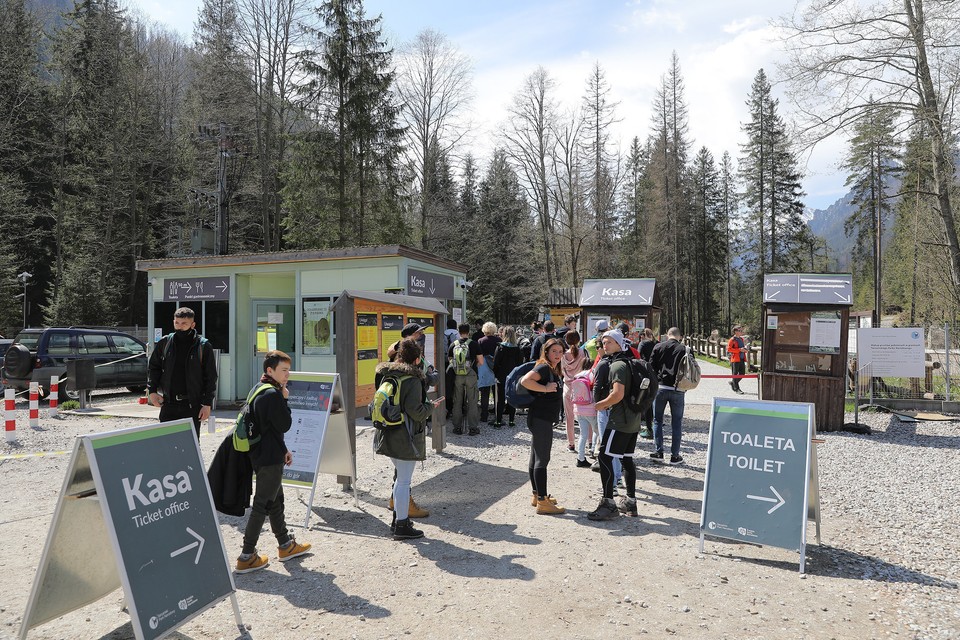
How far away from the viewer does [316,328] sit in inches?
475

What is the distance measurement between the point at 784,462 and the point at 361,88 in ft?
77.8

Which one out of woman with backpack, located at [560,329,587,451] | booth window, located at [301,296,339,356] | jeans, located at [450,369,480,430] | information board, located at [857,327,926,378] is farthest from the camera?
booth window, located at [301,296,339,356]

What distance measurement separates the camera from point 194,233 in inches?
858

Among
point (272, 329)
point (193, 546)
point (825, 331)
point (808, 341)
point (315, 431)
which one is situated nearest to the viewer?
point (193, 546)

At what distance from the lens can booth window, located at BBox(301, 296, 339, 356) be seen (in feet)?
39.3

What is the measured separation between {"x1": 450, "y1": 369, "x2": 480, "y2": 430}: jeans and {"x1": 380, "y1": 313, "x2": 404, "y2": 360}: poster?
1.92m

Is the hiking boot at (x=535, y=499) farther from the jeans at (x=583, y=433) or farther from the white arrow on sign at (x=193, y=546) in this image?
the white arrow on sign at (x=193, y=546)

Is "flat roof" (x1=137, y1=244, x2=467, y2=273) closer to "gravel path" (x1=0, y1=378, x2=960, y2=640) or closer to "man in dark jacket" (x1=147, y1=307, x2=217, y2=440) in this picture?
"gravel path" (x1=0, y1=378, x2=960, y2=640)

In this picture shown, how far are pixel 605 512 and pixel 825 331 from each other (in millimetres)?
6777

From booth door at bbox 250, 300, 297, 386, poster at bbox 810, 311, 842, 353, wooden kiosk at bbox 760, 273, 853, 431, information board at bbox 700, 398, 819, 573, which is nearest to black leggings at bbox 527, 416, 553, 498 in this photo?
information board at bbox 700, 398, 819, 573

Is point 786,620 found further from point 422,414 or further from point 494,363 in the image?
point 494,363

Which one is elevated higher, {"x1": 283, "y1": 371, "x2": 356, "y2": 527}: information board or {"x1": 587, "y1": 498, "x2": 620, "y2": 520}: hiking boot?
{"x1": 283, "y1": 371, "x2": 356, "y2": 527}: information board

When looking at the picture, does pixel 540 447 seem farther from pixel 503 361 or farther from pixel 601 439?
pixel 503 361

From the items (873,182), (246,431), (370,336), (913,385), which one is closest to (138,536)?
(246,431)
